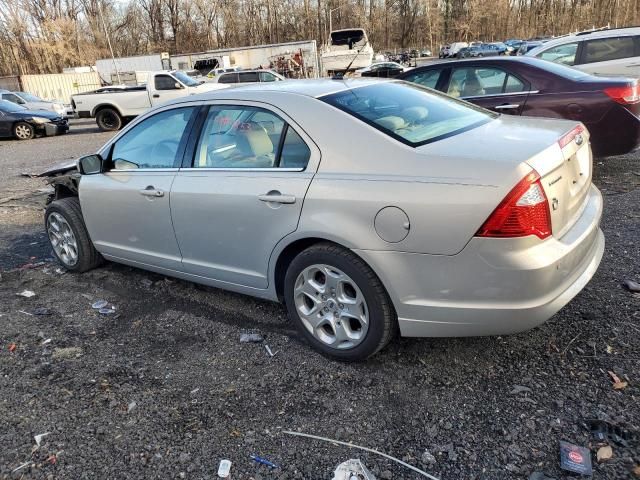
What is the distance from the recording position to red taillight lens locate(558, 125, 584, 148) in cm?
269

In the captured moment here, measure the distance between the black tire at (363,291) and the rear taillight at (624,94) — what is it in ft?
14.9

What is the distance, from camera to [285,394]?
2.79 metres

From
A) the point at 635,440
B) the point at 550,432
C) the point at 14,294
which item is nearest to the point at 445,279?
the point at 550,432

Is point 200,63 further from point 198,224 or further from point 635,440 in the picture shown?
point 635,440

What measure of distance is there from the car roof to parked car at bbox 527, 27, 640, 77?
783 centimetres

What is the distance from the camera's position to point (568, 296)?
101 inches

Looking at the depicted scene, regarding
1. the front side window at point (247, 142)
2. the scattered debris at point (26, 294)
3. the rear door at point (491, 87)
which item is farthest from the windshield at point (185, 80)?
the front side window at point (247, 142)

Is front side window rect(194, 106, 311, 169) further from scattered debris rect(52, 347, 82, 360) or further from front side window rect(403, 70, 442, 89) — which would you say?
front side window rect(403, 70, 442, 89)

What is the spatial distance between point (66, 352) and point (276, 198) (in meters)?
1.82

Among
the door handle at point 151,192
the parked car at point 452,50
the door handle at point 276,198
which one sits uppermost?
the door handle at point 276,198

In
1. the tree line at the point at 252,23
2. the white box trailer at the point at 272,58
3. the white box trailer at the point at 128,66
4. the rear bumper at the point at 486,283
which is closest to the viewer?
the rear bumper at the point at 486,283

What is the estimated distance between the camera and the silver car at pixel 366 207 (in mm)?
2375

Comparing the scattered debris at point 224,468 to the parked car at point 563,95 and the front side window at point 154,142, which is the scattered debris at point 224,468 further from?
the parked car at point 563,95

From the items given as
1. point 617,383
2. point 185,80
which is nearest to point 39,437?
point 617,383
